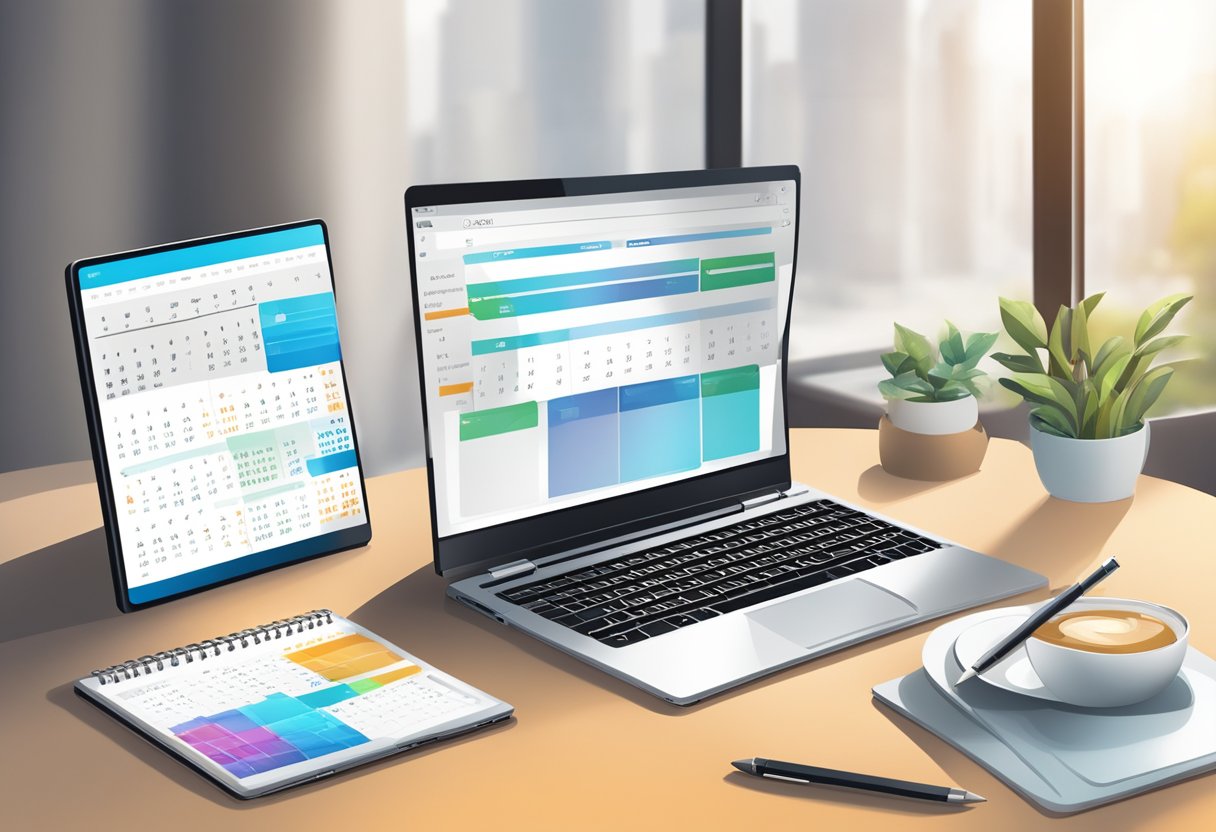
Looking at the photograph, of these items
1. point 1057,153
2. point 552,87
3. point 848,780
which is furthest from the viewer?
point 552,87

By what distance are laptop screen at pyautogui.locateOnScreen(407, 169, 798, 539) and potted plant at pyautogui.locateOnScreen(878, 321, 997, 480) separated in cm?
18

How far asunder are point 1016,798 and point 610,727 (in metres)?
0.27

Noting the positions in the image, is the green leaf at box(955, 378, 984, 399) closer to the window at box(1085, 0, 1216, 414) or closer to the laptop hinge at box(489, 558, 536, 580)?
the laptop hinge at box(489, 558, 536, 580)

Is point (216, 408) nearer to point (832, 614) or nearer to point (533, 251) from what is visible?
point (533, 251)

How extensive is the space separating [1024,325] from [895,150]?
1674 millimetres

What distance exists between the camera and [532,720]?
940 millimetres

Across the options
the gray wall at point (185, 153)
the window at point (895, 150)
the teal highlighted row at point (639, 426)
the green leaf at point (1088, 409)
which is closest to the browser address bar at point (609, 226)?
the teal highlighted row at point (639, 426)

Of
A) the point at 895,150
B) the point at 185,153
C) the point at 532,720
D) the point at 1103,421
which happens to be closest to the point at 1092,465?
the point at 1103,421

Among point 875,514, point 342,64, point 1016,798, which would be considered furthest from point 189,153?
point 1016,798

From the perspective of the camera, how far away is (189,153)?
2682 millimetres

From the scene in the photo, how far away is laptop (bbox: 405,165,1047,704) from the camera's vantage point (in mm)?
1098

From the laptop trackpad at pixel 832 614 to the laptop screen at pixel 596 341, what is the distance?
24 centimetres

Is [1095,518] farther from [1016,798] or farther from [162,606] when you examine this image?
[162,606]

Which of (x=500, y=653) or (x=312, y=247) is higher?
(x=312, y=247)
